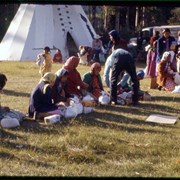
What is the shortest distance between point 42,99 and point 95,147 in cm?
182

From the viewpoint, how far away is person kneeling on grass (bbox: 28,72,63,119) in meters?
7.08

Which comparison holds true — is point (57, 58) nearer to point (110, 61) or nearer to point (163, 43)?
point (163, 43)

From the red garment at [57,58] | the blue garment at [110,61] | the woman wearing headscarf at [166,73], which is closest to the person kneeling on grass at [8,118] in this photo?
the blue garment at [110,61]

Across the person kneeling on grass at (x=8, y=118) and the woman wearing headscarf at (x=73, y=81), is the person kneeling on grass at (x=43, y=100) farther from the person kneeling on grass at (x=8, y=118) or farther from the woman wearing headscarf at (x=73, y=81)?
the woman wearing headscarf at (x=73, y=81)

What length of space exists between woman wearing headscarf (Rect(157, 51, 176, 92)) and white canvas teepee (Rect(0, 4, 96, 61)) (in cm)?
1205

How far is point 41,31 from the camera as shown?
22.6 meters

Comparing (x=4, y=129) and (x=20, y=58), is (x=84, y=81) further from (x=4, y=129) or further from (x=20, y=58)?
(x=20, y=58)

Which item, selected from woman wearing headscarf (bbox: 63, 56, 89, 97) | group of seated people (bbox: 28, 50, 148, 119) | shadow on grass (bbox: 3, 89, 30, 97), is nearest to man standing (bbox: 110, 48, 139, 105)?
group of seated people (bbox: 28, 50, 148, 119)

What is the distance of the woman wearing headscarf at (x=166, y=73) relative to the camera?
10.4 m

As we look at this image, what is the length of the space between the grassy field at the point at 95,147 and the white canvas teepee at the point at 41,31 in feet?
48.0

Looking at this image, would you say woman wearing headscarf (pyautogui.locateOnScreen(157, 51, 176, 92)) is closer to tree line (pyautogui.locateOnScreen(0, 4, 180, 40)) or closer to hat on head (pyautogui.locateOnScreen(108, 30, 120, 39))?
hat on head (pyautogui.locateOnScreen(108, 30, 120, 39))

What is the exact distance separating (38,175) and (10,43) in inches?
742

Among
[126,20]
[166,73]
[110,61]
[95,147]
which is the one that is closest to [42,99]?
[95,147]

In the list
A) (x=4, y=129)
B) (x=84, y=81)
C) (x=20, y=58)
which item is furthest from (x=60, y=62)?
(x=4, y=129)
